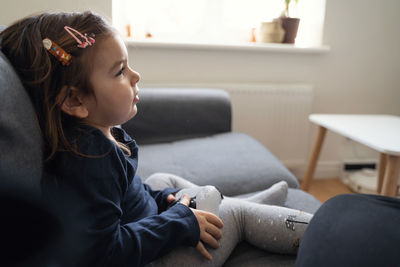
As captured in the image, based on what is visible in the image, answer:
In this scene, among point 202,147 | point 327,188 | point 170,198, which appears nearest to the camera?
point 170,198

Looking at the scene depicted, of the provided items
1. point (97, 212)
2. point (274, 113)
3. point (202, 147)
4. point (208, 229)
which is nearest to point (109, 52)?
point (97, 212)

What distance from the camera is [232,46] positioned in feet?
6.80

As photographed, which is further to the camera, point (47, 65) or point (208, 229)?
point (208, 229)

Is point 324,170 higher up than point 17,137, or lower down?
lower down

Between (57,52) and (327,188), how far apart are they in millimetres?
2101

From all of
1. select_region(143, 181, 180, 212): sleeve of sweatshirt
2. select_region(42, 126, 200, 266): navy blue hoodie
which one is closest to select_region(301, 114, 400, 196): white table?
select_region(143, 181, 180, 212): sleeve of sweatshirt

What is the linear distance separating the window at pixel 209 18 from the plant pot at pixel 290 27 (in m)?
0.18

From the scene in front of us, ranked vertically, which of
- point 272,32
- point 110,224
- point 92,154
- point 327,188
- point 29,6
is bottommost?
point 327,188

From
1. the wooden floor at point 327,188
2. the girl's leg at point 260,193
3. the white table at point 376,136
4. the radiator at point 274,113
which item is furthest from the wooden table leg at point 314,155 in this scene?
the girl's leg at point 260,193

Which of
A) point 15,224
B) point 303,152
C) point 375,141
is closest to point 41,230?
point 15,224

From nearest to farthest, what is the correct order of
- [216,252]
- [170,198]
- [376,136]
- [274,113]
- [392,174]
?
[216,252] < [170,198] < [392,174] < [376,136] < [274,113]

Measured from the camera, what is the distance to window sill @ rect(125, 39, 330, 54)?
195cm

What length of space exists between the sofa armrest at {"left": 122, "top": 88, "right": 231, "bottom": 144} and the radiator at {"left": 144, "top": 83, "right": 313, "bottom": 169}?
0.39 m

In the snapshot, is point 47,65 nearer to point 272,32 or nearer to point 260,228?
point 260,228
